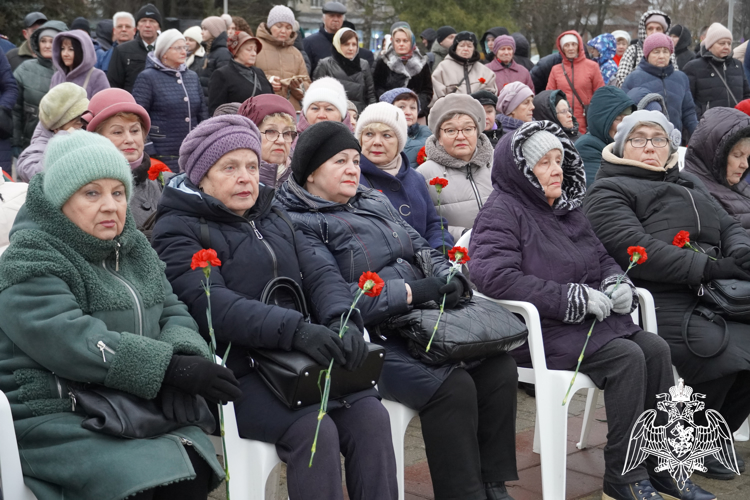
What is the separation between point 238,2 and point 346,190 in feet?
56.6

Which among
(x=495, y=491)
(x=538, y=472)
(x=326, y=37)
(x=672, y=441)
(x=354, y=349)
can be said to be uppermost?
(x=326, y=37)

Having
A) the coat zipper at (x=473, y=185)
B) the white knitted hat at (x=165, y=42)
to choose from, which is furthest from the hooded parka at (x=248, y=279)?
the white knitted hat at (x=165, y=42)

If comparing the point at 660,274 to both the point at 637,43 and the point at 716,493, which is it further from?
the point at 637,43

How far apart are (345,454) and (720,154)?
117 inches

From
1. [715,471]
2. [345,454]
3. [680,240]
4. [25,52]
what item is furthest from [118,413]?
[25,52]

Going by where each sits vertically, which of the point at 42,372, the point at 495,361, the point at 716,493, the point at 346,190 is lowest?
the point at 716,493

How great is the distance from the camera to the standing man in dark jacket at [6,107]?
7.17 metres

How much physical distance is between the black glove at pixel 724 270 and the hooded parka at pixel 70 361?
264cm

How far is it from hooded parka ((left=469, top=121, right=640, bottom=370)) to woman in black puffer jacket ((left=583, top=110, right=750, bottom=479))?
0.26 m

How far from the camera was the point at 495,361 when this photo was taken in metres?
3.65

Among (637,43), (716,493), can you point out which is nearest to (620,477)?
(716,493)

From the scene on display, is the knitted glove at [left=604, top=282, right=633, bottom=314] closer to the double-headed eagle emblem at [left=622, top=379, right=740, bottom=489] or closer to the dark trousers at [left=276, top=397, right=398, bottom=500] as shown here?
the double-headed eagle emblem at [left=622, top=379, right=740, bottom=489]

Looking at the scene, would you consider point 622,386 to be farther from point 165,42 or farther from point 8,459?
point 165,42

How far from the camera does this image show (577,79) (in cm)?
935
